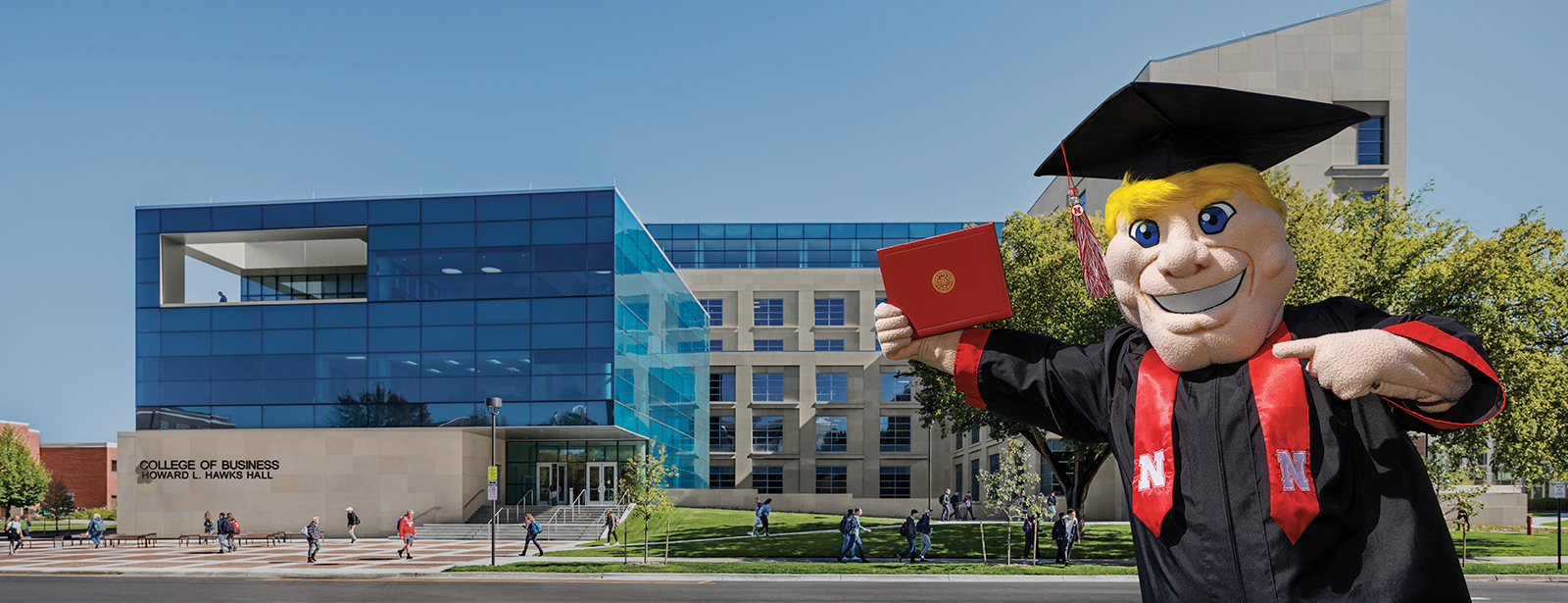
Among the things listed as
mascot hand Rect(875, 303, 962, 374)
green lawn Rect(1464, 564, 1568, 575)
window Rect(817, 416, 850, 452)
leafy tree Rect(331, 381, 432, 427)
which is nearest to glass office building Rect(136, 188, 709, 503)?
leafy tree Rect(331, 381, 432, 427)

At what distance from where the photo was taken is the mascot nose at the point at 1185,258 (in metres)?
3.43

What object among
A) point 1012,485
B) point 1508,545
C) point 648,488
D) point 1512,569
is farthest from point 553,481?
point 1508,545

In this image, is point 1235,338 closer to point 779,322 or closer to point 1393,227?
point 1393,227

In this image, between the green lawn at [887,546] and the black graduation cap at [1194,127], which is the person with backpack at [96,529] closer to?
the green lawn at [887,546]

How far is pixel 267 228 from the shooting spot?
4262 centimetres

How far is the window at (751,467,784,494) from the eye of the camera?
64.5 m

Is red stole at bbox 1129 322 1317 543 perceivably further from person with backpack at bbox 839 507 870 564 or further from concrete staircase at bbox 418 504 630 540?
concrete staircase at bbox 418 504 630 540

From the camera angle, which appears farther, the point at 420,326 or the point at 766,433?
the point at 766,433

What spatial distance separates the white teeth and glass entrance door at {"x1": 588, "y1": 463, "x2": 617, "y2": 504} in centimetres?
4309

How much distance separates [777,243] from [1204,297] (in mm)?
72476

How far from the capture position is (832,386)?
214ft

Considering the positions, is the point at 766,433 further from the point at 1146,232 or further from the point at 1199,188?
the point at 1199,188

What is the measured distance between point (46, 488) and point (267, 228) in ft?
100

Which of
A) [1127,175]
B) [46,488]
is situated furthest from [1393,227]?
[46,488]
